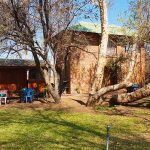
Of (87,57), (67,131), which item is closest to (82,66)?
(87,57)

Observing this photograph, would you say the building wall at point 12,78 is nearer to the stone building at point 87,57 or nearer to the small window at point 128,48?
the stone building at point 87,57

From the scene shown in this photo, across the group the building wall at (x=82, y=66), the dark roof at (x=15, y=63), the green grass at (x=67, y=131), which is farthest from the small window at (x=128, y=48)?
the green grass at (x=67, y=131)

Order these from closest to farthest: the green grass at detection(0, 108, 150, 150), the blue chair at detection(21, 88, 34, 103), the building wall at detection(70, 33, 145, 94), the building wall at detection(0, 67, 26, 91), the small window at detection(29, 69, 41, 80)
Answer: the green grass at detection(0, 108, 150, 150)
the blue chair at detection(21, 88, 34, 103)
the building wall at detection(0, 67, 26, 91)
the small window at detection(29, 69, 41, 80)
the building wall at detection(70, 33, 145, 94)

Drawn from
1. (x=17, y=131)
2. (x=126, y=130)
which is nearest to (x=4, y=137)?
(x=17, y=131)

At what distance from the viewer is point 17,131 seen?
13375 millimetres

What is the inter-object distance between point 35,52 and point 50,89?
2429 millimetres

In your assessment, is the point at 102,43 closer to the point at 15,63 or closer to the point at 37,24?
the point at 37,24

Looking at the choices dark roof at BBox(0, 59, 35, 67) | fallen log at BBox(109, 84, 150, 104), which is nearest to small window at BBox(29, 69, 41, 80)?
dark roof at BBox(0, 59, 35, 67)

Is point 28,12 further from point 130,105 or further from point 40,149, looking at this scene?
point 40,149

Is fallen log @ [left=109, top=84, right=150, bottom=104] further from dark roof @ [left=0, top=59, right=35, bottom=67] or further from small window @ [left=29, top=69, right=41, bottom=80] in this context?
small window @ [left=29, top=69, right=41, bottom=80]

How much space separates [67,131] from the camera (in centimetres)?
1341

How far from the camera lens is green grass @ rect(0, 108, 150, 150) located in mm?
10955

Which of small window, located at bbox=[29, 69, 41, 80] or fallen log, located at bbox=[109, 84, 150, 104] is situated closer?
fallen log, located at bbox=[109, 84, 150, 104]

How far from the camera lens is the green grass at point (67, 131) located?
1095 cm
